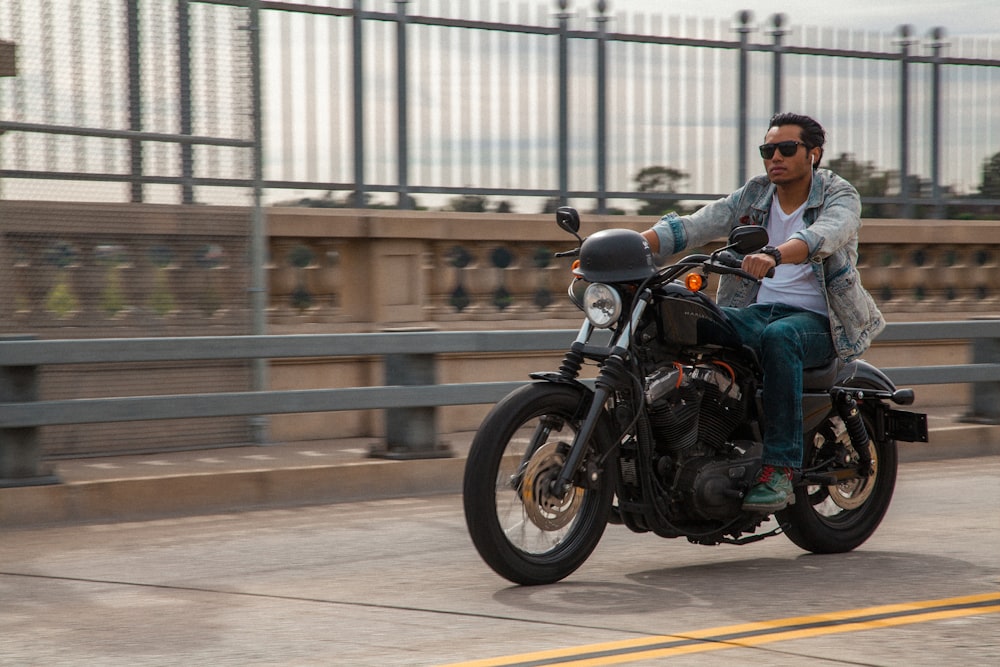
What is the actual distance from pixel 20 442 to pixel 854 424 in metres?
3.97

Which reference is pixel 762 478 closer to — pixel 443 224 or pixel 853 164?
pixel 443 224

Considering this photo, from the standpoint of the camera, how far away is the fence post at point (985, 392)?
10539 mm

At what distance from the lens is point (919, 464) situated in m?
9.89

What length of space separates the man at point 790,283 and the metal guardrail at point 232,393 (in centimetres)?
247

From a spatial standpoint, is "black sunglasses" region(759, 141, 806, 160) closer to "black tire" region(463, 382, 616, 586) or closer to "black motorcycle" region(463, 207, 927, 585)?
"black motorcycle" region(463, 207, 927, 585)

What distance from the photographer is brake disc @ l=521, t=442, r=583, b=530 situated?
5.55 metres

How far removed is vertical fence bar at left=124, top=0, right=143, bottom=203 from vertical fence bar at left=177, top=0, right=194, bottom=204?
27cm

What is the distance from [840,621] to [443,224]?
5554 millimetres

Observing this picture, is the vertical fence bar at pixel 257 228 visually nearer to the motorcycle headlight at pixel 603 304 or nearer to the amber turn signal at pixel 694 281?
the motorcycle headlight at pixel 603 304

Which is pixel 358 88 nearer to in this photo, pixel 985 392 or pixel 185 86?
pixel 185 86

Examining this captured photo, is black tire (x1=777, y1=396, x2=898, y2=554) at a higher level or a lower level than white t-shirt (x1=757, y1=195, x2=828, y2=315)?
lower

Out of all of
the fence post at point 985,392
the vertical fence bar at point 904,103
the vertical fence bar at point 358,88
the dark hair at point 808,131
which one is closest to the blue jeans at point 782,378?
the dark hair at point 808,131

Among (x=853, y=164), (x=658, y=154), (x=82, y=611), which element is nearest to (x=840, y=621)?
(x=82, y=611)

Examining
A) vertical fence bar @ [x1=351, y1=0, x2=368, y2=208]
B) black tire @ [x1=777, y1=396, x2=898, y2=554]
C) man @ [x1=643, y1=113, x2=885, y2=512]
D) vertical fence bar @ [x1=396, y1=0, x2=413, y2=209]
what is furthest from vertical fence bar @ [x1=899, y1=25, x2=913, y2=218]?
man @ [x1=643, y1=113, x2=885, y2=512]
